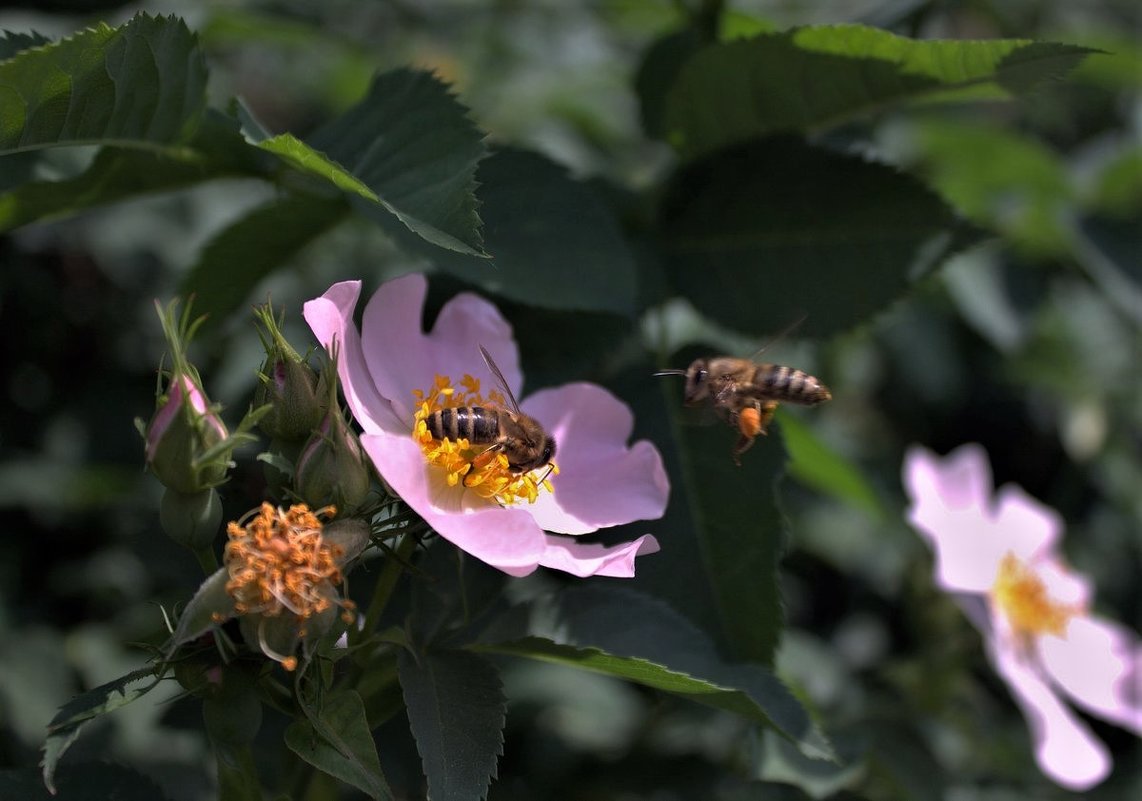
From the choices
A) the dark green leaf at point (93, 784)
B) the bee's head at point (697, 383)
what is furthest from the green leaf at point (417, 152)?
the dark green leaf at point (93, 784)

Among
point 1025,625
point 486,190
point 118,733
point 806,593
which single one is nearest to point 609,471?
point 486,190

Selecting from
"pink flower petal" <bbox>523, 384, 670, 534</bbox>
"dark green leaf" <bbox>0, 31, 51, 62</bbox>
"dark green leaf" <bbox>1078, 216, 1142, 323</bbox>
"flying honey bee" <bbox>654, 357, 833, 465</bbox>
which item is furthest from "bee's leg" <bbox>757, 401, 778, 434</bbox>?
"dark green leaf" <bbox>1078, 216, 1142, 323</bbox>

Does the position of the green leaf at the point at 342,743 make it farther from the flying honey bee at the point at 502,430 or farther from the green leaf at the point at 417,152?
the green leaf at the point at 417,152

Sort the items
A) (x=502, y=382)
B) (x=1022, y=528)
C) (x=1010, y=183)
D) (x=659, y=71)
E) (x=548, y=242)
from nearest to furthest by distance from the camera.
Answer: (x=502, y=382) → (x=548, y=242) → (x=659, y=71) → (x=1022, y=528) → (x=1010, y=183)

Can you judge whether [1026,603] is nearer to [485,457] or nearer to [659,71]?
[659,71]

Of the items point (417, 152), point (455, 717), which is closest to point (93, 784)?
point (455, 717)

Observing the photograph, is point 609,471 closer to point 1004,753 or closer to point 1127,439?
point 1004,753
